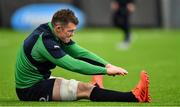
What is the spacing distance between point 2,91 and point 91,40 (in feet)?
44.0

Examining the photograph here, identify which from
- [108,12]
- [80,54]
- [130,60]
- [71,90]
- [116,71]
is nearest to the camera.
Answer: [116,71]

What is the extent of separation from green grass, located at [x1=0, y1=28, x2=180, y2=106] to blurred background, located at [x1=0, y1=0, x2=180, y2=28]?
54cm

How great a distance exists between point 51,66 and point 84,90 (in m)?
0.52

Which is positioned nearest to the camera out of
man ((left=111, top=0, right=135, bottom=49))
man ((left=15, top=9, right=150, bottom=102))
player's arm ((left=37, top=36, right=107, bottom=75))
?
player's arm ((left=37, top=36, right=107, bottom=75))

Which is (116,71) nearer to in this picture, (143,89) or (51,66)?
(143,89)

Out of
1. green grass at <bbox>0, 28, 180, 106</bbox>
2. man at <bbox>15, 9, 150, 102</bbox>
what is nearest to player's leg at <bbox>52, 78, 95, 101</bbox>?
man at <bbox>15, 9, 150, 102</bbox>

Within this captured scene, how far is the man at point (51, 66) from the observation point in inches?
344

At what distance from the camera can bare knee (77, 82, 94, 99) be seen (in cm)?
896

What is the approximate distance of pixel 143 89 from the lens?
28.8 feet

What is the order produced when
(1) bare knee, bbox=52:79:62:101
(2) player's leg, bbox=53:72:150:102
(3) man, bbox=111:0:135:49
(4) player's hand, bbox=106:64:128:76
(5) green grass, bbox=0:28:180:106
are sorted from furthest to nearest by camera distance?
1. (3) man, bbox=111:0:135:49
2. (5) green grass, bbox=0:28:180:106
3. (1) bare knee, bbox=52:79:62:101
4. (2) player's leg, bbox=53:72:150:102
5. (4) player's hand, bbox=106:64:128:76

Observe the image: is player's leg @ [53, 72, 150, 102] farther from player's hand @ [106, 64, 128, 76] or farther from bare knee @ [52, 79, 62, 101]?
player's hand @ [106, 64, 128, 76]

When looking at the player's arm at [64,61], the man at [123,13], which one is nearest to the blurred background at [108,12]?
the man at [123,13]

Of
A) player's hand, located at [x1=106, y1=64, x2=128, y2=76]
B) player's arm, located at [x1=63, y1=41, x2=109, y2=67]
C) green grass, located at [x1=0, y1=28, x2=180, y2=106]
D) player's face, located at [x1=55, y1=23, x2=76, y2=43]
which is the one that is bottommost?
green grass, located at [x1=0, y1=28, x2=180, y2=106]

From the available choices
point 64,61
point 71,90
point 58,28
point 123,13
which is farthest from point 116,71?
point 123,13
